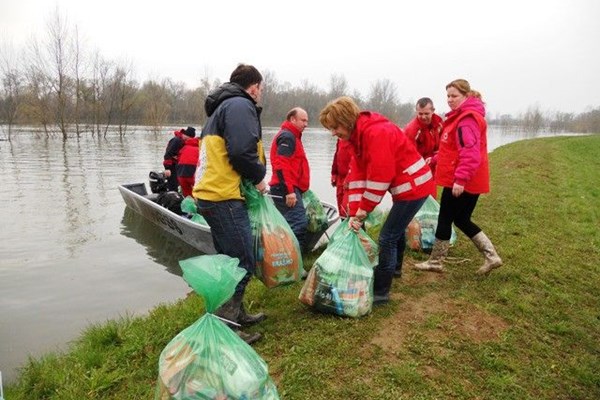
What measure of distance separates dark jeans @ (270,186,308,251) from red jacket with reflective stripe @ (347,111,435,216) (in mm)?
1592

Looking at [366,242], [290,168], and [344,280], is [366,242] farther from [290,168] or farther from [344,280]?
[290,168]

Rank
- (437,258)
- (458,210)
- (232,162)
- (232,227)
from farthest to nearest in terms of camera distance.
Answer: (437,258), (458,210), (232,227), (232,162)

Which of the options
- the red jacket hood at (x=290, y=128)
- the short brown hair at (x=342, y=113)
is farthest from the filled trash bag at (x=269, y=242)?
the red jacket hood at (x=290, y=128)

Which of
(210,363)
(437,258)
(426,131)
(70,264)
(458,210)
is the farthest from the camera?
(70,264)

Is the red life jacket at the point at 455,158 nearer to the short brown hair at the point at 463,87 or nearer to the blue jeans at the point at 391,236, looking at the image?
the short brown hair at the point at 463,87

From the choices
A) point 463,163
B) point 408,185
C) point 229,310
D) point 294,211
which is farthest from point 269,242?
point 463,163

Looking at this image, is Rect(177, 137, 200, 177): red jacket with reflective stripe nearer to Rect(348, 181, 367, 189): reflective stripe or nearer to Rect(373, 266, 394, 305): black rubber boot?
Rect(348, 181, 367, 189): reflective stripe

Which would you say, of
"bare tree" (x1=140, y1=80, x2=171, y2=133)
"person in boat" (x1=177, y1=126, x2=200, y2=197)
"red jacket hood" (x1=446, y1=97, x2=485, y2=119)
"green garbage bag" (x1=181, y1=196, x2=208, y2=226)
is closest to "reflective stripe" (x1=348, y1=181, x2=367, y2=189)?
"red jacket hood" (x1=446, y1=97, x2=485, y2=119)

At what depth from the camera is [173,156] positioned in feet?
29.0

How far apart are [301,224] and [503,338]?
8.53 ft

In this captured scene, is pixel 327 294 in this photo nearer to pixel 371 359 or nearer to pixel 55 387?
pixel 371 359

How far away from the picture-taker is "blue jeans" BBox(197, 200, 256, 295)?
10.4 feet

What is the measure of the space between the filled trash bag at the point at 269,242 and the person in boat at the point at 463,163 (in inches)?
68.6

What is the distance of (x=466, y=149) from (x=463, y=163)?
140mm
